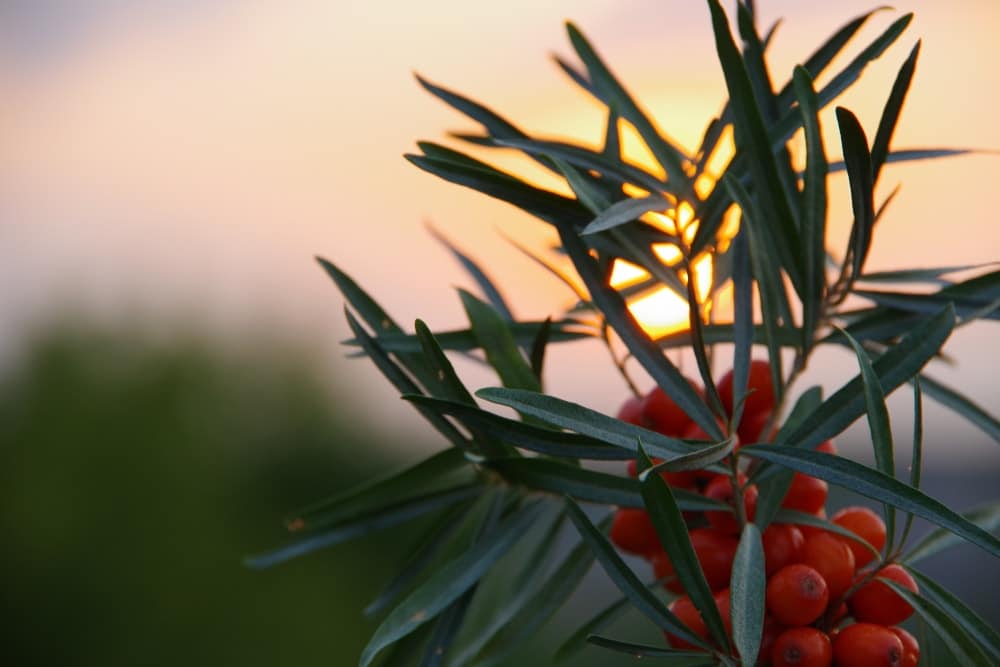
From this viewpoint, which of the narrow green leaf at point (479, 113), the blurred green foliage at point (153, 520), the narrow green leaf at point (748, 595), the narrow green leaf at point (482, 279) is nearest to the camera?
the narrow green leaf at point (748, 595)

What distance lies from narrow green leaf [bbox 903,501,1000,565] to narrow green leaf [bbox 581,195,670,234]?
205mm

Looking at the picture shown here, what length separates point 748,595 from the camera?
422 millimetres

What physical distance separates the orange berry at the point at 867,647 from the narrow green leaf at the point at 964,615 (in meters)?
0.03

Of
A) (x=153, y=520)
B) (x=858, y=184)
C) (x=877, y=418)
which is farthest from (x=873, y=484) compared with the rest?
(x=153, y=520)

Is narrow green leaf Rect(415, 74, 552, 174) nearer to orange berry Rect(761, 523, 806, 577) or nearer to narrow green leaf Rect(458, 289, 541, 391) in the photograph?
narrow green leaf Rect(458, 289, 541, 391)

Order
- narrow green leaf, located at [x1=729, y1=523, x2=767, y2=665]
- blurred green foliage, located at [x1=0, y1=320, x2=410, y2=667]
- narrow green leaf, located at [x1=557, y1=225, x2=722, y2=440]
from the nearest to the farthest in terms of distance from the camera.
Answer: narrow green leaf, located at [x1=729, y1=523, x2=767, y2=665], narrow green leaf, located at [x1=557, y1=225, x2=722, y2=440], blurred green foliage, located at [x1=0, y1=320, x2=410, y2=667]

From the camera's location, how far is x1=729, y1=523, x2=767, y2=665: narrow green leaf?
0.40 metres

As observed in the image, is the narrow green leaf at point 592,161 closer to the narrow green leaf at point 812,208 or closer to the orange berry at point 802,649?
the narrow green leaf at point 812,208

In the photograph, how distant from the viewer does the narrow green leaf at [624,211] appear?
0.46 meters

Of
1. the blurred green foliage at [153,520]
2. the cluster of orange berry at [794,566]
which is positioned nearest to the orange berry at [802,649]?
the cluster of orange berry at [794,566]

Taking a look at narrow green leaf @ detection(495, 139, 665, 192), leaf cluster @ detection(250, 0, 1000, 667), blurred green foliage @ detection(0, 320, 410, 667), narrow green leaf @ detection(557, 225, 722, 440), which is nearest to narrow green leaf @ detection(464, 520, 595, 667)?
leaf cluster @ detection(250, 0, 1000, 667)

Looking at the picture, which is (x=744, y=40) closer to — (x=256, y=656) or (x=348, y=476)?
(x=256, y=656)

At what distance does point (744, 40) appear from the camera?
1.72 feet

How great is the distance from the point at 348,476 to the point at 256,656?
103 cm
